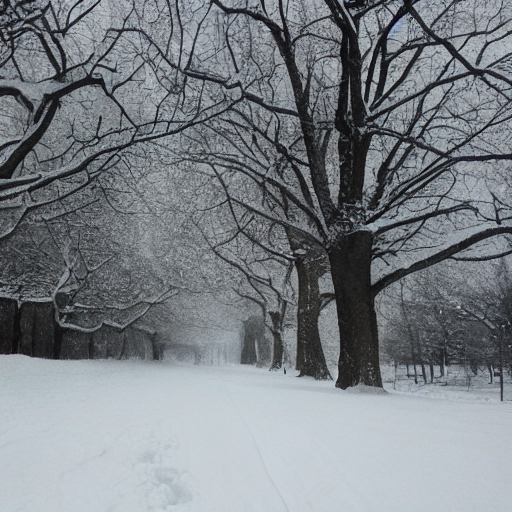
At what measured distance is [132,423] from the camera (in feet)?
15.3

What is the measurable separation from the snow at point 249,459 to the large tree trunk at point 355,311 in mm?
3448

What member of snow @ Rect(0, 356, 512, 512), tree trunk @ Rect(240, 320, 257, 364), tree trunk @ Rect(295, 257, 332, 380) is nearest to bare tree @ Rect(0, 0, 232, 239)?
snow @ Rect(0, 356, 512, 512)

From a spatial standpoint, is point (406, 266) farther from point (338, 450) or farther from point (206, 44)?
point (206, 44)

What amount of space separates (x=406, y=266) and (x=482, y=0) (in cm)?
599

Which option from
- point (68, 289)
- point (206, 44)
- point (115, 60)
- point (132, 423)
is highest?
point (206, 44)

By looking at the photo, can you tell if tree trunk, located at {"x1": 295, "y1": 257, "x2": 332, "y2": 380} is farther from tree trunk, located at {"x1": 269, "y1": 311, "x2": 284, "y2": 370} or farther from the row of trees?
tree trunk, located at {"x1": 269, "y1": 311, "x2": 284, "y2": 370}

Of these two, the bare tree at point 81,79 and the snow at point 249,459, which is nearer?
the snow at point 249,459

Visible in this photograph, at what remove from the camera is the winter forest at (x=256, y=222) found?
3078mm

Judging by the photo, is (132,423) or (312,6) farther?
(312,6)

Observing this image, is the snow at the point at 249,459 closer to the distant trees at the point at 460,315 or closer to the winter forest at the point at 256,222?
the winter forest at the point at 256,222

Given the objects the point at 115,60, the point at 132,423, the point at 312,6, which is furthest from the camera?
the point at 312,6

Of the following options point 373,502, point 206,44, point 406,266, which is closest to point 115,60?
point 206,44

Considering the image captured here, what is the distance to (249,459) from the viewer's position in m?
3.31

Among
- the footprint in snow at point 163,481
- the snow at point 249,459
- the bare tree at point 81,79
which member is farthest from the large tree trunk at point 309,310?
the footprint in snow at point 163,481
